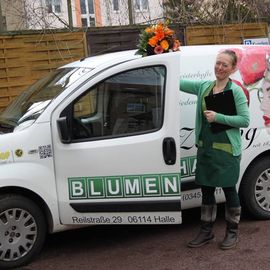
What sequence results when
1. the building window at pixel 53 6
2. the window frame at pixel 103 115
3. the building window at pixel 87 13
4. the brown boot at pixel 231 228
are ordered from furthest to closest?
the building window at pixel 87 13
the building window at pixel 53 6
the brown boot at pixel 231 228
the window frame at pixel 103 115

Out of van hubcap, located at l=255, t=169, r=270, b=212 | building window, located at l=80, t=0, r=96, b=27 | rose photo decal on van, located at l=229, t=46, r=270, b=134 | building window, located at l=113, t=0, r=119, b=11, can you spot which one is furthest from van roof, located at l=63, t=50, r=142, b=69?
building window, located at l=113, t=0, r=119, b=11

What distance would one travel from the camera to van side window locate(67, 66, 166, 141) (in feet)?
14.4

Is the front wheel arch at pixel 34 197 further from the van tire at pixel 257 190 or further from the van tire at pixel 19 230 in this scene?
the van tire at pixel 257 190

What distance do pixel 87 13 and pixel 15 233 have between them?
21.4 ft

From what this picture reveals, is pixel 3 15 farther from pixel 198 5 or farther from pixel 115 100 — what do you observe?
pixel 115 100

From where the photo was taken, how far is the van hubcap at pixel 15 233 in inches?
165

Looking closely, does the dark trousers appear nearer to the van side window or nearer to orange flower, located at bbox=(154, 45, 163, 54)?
the van side window

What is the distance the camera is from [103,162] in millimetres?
4309

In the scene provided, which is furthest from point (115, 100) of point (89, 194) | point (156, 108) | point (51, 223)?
point (51, 223)

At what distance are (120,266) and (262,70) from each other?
2387mm

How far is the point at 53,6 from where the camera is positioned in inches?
380

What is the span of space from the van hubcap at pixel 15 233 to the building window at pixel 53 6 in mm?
6050

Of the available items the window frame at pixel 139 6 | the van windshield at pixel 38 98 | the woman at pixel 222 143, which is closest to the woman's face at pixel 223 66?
the woman at pixel 222 143

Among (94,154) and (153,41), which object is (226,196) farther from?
(153,41)
